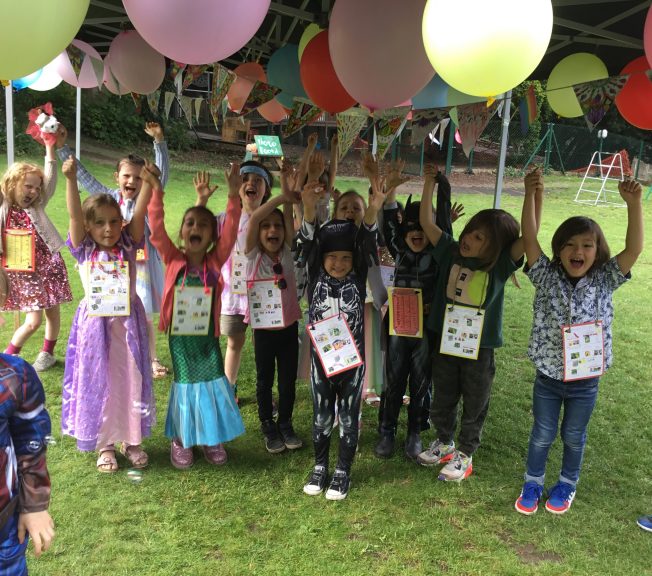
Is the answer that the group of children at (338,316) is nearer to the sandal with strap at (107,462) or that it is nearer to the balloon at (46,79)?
the sandal with strap at (107,462)

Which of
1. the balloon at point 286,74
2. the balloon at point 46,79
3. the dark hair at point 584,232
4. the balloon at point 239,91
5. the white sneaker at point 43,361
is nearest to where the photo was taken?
the dark hair at point 584,232

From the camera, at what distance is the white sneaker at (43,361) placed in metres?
4.17

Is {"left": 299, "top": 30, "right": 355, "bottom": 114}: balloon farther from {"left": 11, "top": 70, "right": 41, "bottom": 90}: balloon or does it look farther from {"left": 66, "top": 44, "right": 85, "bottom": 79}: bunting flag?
{"left": 11, "top": 70, "right": 41, "bottom": 90}: balloon

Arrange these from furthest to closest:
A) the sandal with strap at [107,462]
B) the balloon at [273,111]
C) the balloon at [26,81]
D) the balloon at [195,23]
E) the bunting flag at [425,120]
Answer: the balloon at [273,111] < the balloon at [26,81] < the bunting flag at [425,120] < the sandal with strap at [107,462] < the balloon at [195,23]

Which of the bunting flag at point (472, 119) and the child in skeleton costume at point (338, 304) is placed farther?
the bunting flag at point (472, 119)

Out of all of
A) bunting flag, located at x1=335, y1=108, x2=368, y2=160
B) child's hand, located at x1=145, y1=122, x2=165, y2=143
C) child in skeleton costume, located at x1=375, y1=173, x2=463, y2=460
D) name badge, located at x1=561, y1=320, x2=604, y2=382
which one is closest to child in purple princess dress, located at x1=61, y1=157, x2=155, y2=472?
child's hand, located at x1=145, y1=122, x2=165, y2=143

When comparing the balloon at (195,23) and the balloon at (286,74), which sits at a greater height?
the balloon at (286,74)

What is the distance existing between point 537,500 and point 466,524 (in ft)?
1.32

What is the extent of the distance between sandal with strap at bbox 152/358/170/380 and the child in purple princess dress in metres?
1.22

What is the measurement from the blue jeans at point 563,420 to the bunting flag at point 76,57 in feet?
12.0

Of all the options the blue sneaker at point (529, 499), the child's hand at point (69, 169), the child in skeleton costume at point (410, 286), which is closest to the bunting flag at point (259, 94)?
the child in skeleton costume at point (410, 286)

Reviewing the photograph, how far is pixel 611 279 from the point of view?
8.68 ft

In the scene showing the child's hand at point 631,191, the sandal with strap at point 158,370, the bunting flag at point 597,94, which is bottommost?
the sandal with strap at point 158,370

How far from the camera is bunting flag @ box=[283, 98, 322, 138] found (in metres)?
3.96
